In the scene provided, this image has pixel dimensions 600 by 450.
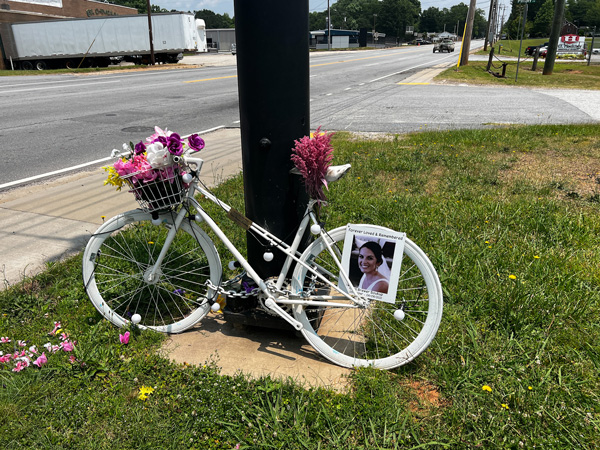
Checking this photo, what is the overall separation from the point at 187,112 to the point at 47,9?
1846 inches

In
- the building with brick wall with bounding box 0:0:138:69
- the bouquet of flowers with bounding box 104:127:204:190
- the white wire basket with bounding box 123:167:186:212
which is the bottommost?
the white wire basket with bounding box 123:167:186:212

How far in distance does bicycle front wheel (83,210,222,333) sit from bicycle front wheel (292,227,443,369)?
0.62m

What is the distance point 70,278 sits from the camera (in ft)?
11.5

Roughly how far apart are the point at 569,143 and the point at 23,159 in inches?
326

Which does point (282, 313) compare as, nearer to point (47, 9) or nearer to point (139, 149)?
point (139, 149)

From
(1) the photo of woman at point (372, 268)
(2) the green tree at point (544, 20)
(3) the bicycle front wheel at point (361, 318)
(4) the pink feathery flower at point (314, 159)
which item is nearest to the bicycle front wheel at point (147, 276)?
(3) the bicycle front wheel at point (361, 318)

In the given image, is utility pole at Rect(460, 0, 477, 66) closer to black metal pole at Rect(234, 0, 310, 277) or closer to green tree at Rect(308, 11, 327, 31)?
black metal pole at Rect(234, 0, 310, 277)

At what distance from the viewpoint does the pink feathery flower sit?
244cm

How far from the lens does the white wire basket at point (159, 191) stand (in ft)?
8.42

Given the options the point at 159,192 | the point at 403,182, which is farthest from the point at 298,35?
the point at 403,182

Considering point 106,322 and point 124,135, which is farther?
point 124,135

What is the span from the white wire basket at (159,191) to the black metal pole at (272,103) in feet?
1.40

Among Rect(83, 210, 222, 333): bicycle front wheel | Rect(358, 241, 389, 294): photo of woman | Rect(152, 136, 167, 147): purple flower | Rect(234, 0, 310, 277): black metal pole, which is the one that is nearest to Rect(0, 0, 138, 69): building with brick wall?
Rect(83, 210, 222, 333): bicycle front wheel

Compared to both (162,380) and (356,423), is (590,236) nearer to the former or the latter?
(356,423)
